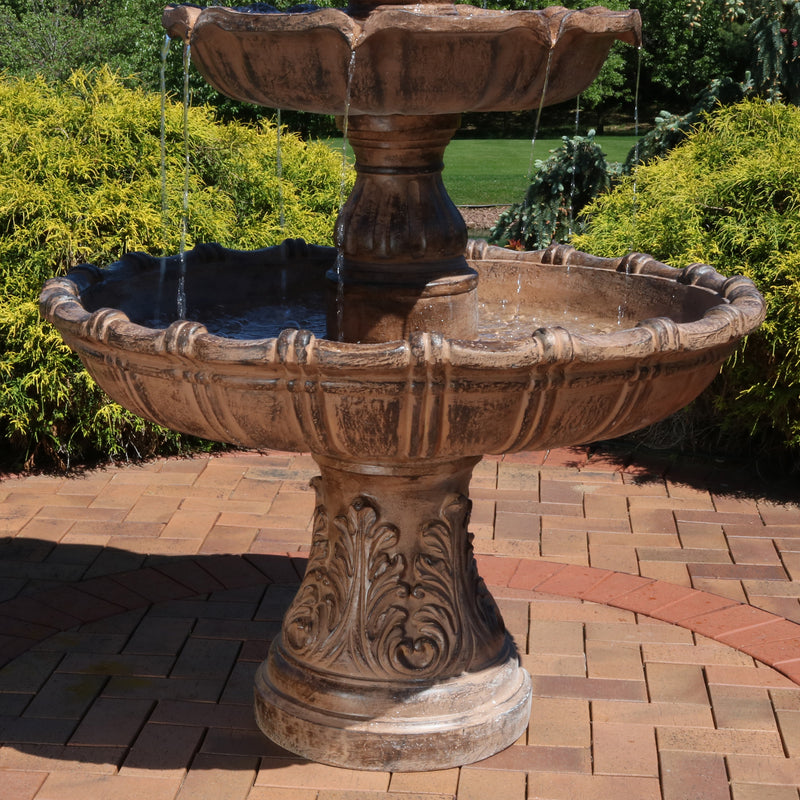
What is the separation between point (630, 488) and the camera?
534 centimetres

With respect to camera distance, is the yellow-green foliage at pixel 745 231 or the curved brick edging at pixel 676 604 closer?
the curved brick edging at pixel 676 604

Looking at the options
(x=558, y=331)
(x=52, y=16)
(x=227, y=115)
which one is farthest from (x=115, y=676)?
(x=227, y=115)

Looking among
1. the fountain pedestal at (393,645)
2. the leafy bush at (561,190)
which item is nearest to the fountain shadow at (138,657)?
the fountain pedestal at (393,645)

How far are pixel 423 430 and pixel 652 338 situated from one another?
55 cm

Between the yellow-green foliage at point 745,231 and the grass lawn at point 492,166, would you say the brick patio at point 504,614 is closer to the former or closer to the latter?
the yellow-green foliage at point 745,231

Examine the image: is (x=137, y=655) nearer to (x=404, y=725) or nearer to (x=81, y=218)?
(x=404, y=725)

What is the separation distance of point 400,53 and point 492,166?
49.1 feet

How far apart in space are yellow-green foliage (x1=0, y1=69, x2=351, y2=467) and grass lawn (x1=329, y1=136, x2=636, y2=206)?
6.66 m

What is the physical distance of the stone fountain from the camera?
2.49 metres

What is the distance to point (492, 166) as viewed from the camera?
674 inches

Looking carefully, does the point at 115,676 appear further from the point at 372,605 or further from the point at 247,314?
the point at 247,314

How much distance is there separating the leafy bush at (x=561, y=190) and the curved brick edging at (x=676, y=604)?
402 centimetres

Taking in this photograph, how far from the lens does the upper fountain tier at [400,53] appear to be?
7.91 feet

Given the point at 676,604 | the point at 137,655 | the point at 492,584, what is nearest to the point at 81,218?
the point at 137,655
